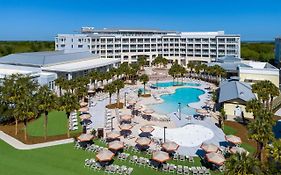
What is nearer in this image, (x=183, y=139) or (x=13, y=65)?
(x=183, y=139)

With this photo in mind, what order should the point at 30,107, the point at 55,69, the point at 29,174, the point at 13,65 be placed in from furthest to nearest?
the point at 13,65
the point at 55,69
the point at 30,107
the point at 29,174

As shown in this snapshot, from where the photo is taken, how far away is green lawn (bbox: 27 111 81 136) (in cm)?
3864

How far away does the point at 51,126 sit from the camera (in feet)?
136

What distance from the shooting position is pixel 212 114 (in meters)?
47.0

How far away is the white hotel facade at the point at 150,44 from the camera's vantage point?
10256 centimetres

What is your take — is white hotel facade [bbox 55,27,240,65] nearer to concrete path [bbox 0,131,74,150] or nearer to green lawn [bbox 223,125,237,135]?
concrete path [bbox 0,131,74,150]

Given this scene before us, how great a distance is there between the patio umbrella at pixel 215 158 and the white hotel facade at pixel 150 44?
78754 millimetres

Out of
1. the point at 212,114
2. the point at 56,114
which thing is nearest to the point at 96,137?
the point at 56,114

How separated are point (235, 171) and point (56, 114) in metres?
34.2

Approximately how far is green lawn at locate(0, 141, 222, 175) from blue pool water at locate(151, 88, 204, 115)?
2083 centimetres

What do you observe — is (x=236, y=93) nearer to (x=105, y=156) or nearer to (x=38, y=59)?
(x=105, y=156)

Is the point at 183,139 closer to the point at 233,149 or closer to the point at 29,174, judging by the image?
the point at 233,149

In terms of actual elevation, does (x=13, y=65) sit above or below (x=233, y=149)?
above

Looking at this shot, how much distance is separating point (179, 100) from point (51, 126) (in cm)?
2782
